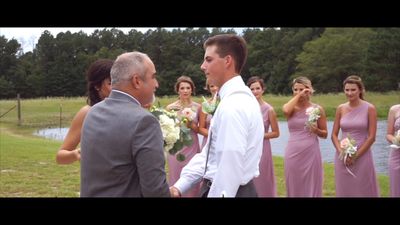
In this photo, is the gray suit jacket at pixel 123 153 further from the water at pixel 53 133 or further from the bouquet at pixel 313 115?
the water at pixel 53 133

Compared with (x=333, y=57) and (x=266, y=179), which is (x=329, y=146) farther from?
(x=333, y=57)

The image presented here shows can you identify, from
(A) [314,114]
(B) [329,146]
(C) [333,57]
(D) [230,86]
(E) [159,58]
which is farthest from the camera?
(C) [333,57]

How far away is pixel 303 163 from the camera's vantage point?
8086 mm

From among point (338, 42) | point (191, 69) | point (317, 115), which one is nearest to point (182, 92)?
point (317, 115)

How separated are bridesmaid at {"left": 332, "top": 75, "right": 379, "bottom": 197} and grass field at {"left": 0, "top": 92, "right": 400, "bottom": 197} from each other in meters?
1.61

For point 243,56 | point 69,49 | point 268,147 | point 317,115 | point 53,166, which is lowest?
point 53,166

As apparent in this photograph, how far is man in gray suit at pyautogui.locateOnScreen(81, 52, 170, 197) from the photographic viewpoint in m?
2.70

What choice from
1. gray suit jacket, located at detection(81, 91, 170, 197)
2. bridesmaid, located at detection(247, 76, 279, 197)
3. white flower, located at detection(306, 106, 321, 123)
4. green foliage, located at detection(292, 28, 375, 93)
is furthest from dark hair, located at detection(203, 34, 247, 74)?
green foliage, located at detection(292, 28, 375, 93)

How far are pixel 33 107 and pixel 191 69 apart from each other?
26.1 feet

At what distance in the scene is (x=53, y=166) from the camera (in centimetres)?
1300

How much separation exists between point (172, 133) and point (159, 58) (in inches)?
611

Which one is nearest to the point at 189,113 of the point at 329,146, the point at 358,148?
the point at 358,148

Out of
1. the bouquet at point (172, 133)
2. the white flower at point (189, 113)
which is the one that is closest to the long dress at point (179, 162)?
the white flower at point (189, 113)
